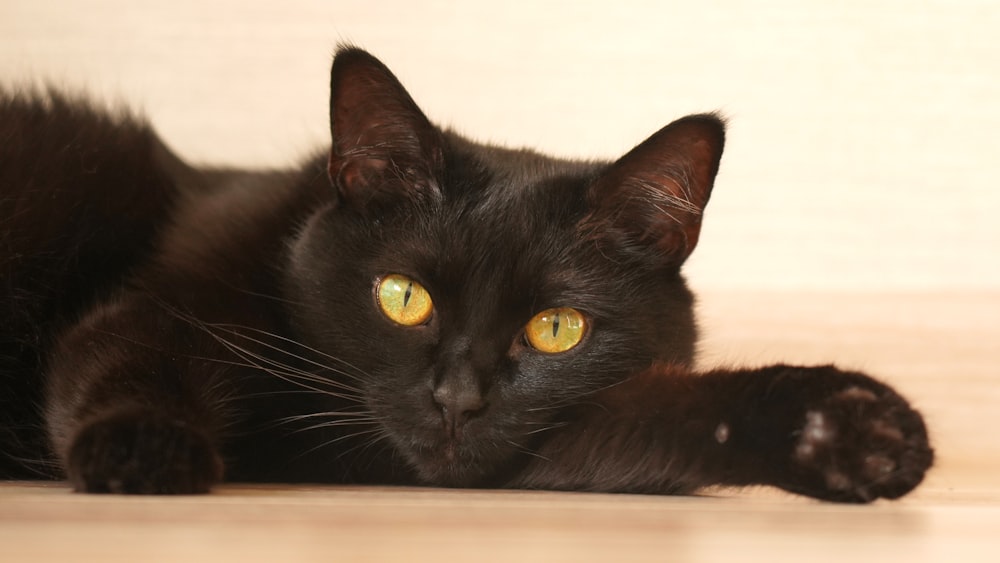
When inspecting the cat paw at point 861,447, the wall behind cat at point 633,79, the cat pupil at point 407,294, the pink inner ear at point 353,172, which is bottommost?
the cat paw at point 861,447

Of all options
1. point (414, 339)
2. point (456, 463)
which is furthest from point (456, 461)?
point (414, 339)

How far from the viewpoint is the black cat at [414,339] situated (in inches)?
48.5

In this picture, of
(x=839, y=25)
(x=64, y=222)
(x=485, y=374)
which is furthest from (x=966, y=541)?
(x=839, y=25)

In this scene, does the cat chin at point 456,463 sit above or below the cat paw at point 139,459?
below

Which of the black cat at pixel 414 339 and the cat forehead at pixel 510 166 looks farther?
the cat forehead at pixel 510 166

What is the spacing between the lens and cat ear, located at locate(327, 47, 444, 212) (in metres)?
1.48

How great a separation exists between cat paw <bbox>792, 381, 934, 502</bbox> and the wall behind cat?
4.16 ft

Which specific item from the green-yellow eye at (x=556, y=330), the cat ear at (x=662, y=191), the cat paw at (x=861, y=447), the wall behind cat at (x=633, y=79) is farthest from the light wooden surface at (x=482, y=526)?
the wall behind cat at (x=633, y=79)

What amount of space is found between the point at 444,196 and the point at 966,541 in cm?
89

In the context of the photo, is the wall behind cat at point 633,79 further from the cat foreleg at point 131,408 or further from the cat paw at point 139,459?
the cat paw at point 139,459

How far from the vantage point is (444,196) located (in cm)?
154

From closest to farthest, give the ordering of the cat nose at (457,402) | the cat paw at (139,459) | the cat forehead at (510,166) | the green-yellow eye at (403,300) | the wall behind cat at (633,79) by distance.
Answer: the cat paw at (139,459) < the cat nose at (457,402) < the green-yellow eye at (403,300) < the cat forehead at (510,166) < the wall behind cat at (633,79)

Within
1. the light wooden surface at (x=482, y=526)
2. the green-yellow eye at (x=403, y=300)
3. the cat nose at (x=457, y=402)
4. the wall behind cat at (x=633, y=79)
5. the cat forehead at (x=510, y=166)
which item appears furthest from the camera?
the wall behind cat at (x=633, y=79)

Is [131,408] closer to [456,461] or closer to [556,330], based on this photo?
[456,461]
